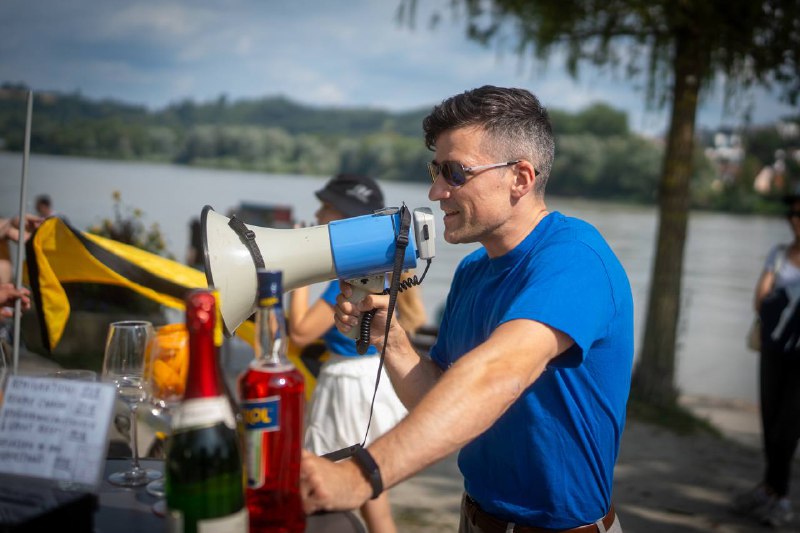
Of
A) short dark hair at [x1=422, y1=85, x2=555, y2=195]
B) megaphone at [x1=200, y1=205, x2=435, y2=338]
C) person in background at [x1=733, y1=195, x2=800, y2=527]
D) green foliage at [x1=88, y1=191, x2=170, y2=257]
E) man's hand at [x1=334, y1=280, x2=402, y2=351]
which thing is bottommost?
person in background at [x1=733, y1=195, x2=800, y2=527]

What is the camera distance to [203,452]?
1.03 meters

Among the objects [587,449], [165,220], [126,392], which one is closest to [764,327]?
[587,449]

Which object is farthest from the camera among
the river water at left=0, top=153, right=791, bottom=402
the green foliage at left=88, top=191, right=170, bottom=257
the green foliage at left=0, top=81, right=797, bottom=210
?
the green foliage at left=0, top=81, right=797, bottom=210

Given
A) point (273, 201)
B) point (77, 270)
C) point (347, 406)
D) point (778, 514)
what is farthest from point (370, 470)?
point (273, 201)

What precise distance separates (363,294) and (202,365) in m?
0.84

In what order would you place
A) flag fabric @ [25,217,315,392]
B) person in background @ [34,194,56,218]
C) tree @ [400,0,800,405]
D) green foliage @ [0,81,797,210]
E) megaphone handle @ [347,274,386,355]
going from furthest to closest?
person in background @ [34,194,56,218], green foliage @ [0,81,797,210], tree @ [400,0,800,405], flag fabric @ [25,217,315,392], megaphone handle @ [347,274,386,355]

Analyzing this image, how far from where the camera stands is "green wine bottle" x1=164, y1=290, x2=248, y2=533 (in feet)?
3.28

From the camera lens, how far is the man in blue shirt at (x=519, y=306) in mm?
1551

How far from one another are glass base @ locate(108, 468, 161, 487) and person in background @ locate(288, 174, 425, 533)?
1.58 m

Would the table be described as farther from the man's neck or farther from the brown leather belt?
the man's neck

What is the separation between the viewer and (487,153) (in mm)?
1732

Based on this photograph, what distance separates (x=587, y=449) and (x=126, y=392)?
3.54ft

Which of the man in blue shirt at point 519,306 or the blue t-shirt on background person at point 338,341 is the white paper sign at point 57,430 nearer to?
the man in blue shirt at point 519,306

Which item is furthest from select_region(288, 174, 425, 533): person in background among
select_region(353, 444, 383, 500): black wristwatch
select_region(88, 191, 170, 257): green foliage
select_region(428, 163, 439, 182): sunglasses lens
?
select_region(88, 191, 170, 257): green foliage
